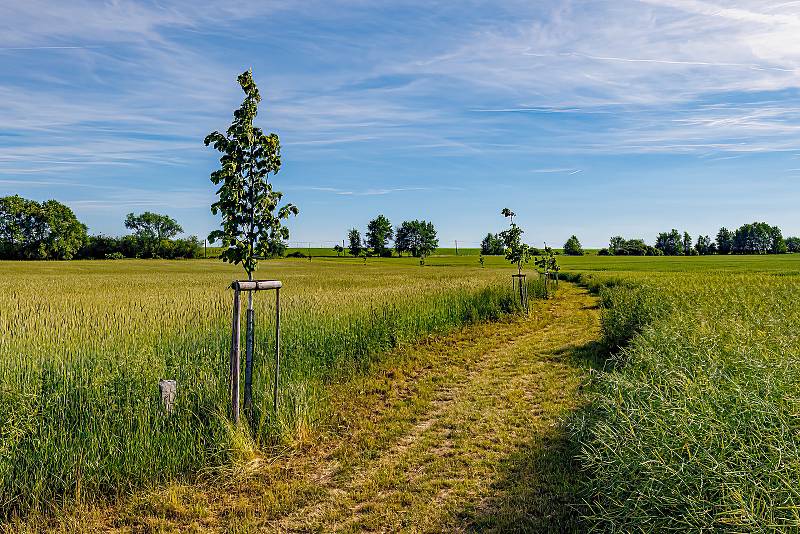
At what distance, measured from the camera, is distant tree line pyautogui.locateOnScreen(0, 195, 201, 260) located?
80000 millimetres

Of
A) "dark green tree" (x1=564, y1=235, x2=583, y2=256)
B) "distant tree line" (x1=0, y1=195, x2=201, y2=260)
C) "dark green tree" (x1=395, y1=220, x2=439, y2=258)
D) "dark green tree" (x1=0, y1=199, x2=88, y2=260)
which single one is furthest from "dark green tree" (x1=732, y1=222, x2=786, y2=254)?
"dark green tree" (x1=0, y1=199, x2=88, y2=260)

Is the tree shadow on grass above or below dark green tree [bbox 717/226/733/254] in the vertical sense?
below

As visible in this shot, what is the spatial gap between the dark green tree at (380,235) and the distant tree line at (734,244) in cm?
4824

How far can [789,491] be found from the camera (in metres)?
2.72

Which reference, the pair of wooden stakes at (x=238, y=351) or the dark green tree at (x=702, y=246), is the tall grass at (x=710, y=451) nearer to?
the pair of wooden stakes at (x=238, y=351)

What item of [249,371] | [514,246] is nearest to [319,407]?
[249,371]

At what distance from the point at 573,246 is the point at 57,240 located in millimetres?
100848

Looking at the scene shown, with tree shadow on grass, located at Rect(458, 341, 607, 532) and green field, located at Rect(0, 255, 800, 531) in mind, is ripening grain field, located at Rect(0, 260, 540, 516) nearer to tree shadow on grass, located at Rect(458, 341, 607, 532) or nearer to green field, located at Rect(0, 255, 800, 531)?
green field, located at Rect(0, 255, 800, 531)

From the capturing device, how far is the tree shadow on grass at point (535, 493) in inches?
184

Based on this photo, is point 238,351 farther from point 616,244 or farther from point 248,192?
point 616,244

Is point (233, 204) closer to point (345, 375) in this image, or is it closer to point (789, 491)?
point (345, 375)

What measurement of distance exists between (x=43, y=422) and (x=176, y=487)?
1.41m

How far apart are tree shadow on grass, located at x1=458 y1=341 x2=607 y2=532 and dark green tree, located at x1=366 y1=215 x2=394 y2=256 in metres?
109

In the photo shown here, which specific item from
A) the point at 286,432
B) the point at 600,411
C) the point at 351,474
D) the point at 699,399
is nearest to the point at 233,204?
the point at 286,432
